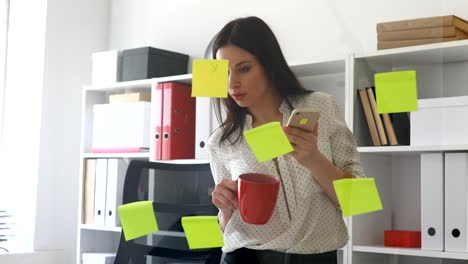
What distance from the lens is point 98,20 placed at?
1.83m

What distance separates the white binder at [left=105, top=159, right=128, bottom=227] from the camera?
138 centimetres

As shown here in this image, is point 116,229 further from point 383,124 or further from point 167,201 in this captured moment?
point 383,124

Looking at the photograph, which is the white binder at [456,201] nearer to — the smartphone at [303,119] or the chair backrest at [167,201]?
the smartphone at [303,119]

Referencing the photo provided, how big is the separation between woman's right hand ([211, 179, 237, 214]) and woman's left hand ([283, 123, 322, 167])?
0.32ft

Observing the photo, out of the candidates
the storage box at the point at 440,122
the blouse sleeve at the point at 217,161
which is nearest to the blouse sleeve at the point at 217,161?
the blouse sleeve at the point at 217,161

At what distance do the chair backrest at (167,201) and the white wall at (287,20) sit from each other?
0.76ft

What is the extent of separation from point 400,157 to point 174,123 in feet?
1.86

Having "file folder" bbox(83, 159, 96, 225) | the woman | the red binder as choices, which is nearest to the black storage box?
"file folder" bbox(83, 159, 96, 225)

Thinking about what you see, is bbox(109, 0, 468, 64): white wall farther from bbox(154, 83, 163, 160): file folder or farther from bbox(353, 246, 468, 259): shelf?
bbox(353, 246, 468, 259): shelf

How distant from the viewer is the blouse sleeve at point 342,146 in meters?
0.72

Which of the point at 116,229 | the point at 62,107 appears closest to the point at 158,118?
the point at 116,229

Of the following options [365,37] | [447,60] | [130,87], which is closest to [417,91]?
[447,60]

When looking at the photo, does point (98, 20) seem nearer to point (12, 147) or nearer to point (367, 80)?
point (12, 147)

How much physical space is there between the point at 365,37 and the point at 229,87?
0.22 metres
